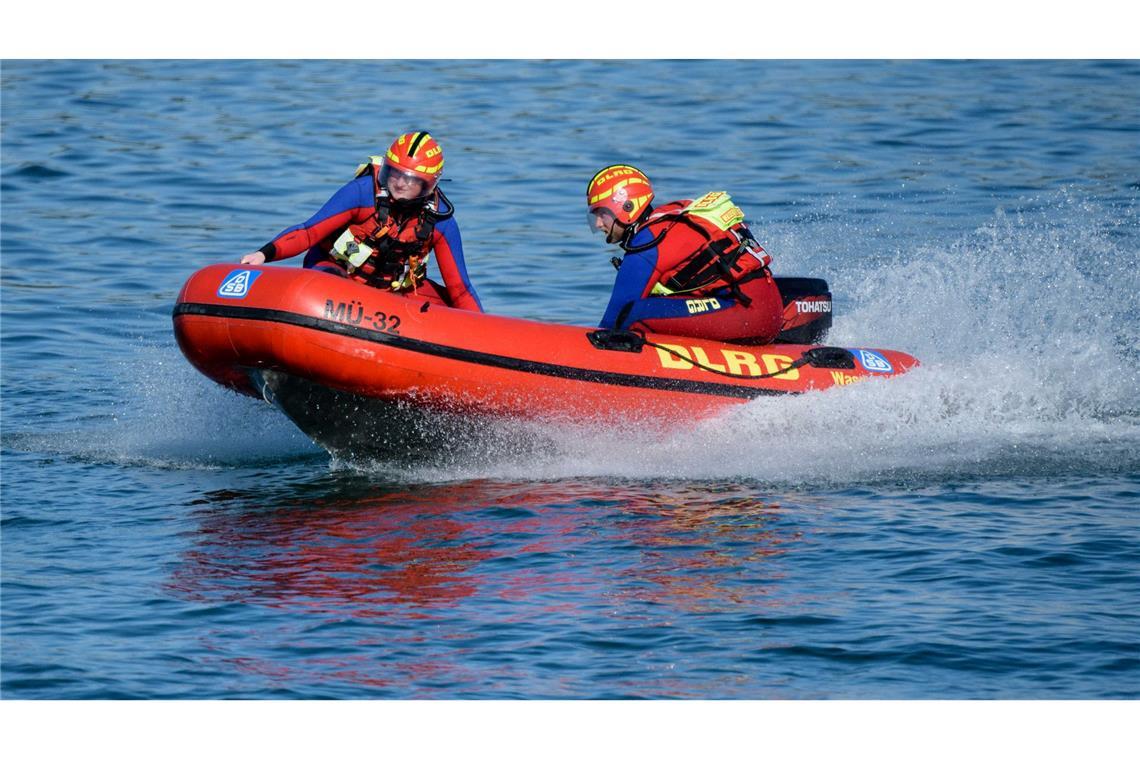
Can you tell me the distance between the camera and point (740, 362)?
26.4ft

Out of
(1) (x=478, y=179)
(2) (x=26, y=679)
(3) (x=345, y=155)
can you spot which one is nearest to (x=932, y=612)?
(2) (x=26, y=679)

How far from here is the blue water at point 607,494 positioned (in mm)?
5586

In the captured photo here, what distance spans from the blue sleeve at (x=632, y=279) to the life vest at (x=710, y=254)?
50 mm

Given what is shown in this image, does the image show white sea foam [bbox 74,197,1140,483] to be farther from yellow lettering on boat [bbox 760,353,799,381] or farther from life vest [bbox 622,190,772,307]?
life vest [bbox 622,190,772,307]

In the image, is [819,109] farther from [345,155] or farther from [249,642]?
[249,642]

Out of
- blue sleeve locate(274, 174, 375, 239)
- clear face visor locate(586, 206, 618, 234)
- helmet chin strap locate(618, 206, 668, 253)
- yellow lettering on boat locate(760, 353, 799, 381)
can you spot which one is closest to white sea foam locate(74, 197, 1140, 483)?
yellow lettering on boat locate(760, 353, 799, 381)

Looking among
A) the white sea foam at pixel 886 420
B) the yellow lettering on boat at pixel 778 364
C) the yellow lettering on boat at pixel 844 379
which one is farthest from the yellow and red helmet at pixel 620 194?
the yellow lettering on boat at pixel 844 379

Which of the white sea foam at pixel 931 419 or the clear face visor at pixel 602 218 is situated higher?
the clear face visor at pixel 602 218

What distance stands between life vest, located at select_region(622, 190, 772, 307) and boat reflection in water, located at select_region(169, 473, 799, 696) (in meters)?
1.10

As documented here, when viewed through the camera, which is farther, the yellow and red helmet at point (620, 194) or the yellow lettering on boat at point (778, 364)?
the yellow lettering on boat at point (778, 364)

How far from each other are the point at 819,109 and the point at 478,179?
4767 millimetres

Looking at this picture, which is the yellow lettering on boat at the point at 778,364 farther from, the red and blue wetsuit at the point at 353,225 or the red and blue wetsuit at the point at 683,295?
the red and blue wetsuit at the point at 353,225

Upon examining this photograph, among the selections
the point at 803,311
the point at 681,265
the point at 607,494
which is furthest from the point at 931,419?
the point at 607,494

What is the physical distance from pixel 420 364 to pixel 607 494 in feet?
3.56
